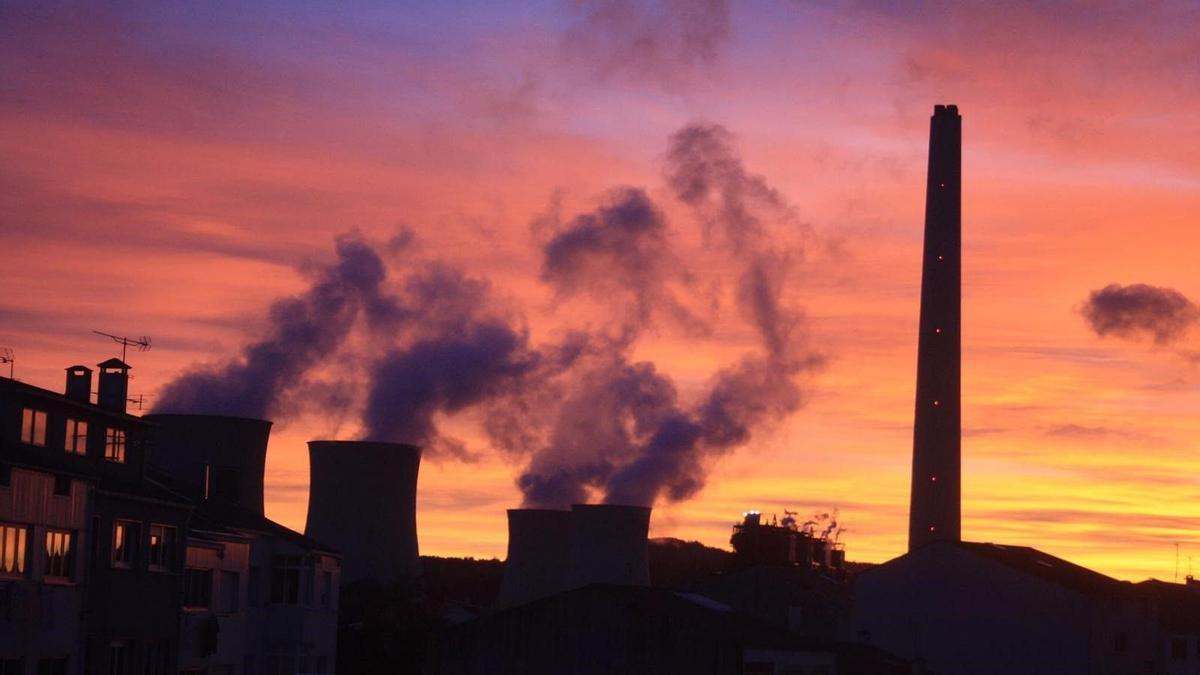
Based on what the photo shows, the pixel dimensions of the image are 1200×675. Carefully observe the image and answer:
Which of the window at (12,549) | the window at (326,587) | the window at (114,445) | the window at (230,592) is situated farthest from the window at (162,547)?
the window at (326,587)

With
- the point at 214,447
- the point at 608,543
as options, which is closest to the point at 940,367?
the point at 608,543

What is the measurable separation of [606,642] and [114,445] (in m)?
15.4

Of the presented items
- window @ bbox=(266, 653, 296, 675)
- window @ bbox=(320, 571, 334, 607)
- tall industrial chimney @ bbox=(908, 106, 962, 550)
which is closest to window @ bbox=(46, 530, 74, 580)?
window @ bbox=(266, 653, 296, 675)

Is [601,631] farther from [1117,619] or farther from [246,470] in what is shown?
[1117,619]

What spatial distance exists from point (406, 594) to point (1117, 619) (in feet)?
93.5

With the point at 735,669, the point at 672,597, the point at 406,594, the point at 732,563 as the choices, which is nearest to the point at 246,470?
the point at 406,594

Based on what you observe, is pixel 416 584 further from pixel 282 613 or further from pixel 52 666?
pixel 52 666

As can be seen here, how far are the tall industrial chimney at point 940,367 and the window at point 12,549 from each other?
56.3 metres

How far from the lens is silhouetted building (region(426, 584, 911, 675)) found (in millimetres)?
45438

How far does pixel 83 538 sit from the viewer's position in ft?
111

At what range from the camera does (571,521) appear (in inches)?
2992

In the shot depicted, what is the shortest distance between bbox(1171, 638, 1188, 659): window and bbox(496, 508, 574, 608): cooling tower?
2599 centimetres

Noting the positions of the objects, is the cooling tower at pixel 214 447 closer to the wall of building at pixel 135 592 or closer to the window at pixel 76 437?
the wall of building at pixel 135 592

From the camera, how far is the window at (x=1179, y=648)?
6875cm
